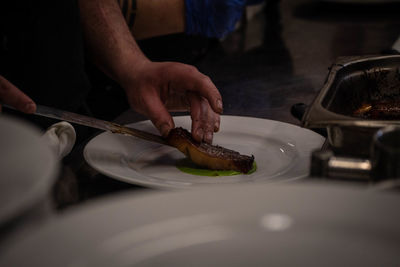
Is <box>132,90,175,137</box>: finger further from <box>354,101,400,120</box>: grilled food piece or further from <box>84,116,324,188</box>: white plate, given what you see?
<box>354,101,400,120</box>: grilled food piece

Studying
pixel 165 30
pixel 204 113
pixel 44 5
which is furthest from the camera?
pixel 165 30

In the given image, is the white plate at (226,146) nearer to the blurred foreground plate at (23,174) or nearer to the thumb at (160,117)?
the thumb at (160,117)

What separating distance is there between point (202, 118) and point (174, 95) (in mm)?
211

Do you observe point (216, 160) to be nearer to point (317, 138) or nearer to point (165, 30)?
point (317, 138)

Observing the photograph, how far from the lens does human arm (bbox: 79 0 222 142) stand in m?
1.26

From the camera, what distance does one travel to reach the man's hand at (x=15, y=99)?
1040mm

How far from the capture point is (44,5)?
1682 millimetres

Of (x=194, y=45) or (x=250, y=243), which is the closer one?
(x=250, y=243)

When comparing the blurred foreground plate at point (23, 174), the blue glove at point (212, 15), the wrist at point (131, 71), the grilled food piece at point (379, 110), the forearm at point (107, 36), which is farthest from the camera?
the blue glove at point (212, 15)

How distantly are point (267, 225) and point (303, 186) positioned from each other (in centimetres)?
5

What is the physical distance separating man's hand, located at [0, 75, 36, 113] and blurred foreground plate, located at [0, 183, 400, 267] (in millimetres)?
591

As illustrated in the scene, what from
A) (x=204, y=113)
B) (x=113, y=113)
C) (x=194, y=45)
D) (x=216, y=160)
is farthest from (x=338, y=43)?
(x=216, y=160)

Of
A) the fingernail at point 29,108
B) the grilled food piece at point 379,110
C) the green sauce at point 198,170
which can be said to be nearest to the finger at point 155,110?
the green sauce at point 198,170

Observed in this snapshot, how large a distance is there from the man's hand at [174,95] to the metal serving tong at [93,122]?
42 mm
